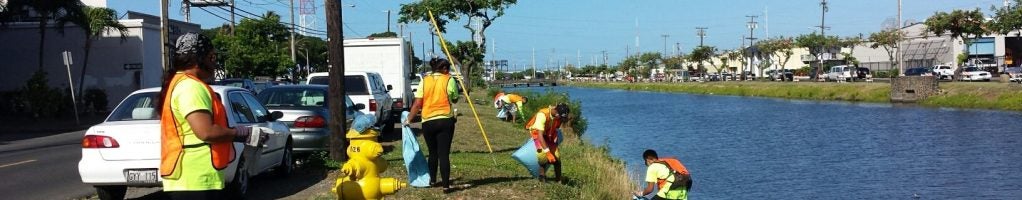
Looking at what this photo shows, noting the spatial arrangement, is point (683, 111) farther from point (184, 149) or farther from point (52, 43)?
point (184, 149)

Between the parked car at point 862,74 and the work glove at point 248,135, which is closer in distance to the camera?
the work glove at point 248,135

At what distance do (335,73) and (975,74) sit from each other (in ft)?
170

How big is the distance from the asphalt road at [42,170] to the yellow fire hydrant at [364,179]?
4.55 metres

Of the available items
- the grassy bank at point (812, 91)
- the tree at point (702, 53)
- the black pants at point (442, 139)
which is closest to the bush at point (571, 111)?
the black pants at point (442, 139)

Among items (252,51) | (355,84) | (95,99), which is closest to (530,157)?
(355,84)

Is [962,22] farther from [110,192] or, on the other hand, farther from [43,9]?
[110,192]

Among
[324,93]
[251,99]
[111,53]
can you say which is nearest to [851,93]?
[111,53]

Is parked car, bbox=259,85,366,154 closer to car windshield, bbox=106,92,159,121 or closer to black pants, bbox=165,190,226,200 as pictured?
car windshield, bbox=106,92,159,121

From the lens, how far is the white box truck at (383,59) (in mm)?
26125

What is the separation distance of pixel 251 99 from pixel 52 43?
3057 cm

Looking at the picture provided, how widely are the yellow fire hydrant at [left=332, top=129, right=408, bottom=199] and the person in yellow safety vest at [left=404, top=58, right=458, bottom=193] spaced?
152cm

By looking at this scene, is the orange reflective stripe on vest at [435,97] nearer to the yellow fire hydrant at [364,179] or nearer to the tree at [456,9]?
the yellow fire hydrant at [364,179]

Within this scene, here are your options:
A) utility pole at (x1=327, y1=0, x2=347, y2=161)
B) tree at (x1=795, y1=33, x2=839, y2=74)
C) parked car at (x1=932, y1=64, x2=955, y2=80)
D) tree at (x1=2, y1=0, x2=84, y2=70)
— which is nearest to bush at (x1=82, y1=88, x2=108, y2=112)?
tree at (x1=2, y1=0, x2=84, y2=70)

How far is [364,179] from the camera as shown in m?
8.08
